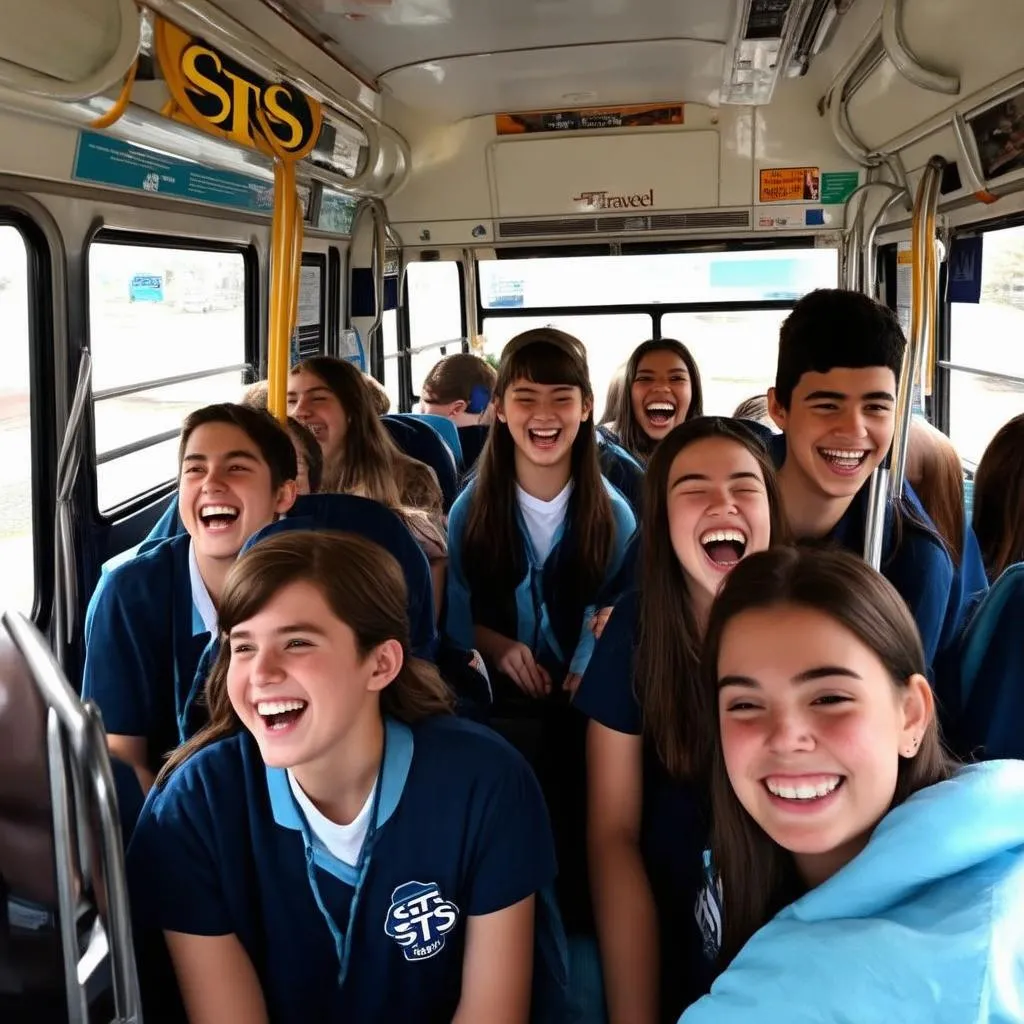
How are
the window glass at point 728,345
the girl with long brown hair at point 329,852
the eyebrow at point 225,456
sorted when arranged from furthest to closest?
the window glass at point 728,345
the eyebrow at point 225,456
the girl with long brown hair at point 329,852

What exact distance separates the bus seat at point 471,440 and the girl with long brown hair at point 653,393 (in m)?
1.10

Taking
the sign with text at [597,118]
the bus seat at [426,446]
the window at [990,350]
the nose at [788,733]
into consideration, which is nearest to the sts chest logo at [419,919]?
the nose at [788,733]

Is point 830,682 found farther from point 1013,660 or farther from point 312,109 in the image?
point 312,109

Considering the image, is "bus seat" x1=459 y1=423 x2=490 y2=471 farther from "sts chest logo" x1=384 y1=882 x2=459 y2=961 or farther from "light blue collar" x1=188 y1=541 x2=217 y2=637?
"sts chest logo" x1=384 y1=882 x2=459 y2=961

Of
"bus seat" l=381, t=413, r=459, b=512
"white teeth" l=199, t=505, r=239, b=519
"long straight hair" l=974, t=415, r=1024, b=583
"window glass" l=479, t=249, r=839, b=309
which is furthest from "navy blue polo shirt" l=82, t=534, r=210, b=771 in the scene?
"window glass" l=479, t=249, r=839, b=309

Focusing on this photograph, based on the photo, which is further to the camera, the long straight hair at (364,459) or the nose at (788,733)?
the long straight hair at (364,459)

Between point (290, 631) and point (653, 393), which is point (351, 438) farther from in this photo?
point (290, 631)

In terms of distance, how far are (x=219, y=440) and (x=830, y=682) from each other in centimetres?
186

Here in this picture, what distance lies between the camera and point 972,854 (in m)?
1.13

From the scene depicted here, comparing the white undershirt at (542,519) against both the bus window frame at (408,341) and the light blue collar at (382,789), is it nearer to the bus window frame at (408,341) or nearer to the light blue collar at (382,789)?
the light blue collar at (382,789)

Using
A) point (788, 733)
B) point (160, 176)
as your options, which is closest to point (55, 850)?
point (788, 733)

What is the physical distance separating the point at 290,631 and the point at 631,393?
10.8 ft

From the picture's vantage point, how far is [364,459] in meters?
3.96

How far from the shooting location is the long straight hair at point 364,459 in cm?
393
